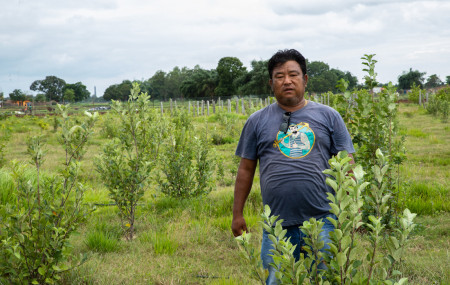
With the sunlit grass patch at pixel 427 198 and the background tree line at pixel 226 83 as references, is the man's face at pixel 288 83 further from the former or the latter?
the background tree line at pixel 226 83

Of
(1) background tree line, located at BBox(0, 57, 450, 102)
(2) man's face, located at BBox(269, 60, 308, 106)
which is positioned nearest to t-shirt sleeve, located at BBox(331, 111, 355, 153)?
(2) man's face, located at BBox(269, 60, 308, 106)

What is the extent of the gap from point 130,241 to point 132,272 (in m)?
0.99

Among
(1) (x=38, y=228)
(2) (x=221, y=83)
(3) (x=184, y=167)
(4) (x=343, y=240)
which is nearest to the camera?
(4) (x=343, y=240)

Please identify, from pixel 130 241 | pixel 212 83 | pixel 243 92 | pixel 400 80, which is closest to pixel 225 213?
pixel 130 241

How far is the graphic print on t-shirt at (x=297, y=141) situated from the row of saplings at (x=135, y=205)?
1.15 feet

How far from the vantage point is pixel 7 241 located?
2715 mm

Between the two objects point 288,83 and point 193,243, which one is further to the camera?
point 193,243

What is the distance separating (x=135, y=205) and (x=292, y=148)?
2.81 metres

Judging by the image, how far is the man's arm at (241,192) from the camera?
2705 mm

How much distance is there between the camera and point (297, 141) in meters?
2.39

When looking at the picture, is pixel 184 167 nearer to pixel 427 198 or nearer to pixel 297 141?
pixel 427 198

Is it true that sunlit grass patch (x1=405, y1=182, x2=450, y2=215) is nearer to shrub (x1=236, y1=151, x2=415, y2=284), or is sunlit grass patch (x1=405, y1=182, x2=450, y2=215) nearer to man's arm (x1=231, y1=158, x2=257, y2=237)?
man's arm (x1=231, y1=158, x2=257, y2=237)

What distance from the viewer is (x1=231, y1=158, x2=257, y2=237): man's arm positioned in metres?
2.71

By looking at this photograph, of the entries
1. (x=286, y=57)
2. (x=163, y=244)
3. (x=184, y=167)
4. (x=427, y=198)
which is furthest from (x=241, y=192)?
(x=427, y=198)
